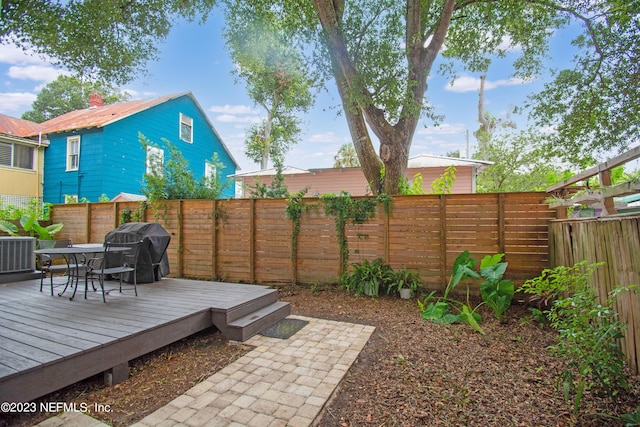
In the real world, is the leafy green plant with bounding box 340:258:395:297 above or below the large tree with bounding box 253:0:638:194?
below

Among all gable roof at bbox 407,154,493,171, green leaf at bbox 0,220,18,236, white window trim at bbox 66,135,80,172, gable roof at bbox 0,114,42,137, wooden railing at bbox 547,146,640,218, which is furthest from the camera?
gable roof at bbox 0,114,42,137

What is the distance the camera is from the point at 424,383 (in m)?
2.51

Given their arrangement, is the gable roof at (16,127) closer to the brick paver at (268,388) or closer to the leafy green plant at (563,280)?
the brick paver at (268,388)

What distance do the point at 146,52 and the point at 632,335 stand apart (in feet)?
31.5

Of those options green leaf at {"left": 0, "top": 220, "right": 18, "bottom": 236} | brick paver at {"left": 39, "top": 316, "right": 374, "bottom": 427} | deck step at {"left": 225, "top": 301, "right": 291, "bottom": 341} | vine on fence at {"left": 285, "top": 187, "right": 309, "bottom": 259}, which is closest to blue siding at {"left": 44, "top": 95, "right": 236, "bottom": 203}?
green leaf at {"left": 0, "top": 220, "right": 18, "bottom": 236}

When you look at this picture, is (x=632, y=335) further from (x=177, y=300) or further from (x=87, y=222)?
(x=87, y=222)

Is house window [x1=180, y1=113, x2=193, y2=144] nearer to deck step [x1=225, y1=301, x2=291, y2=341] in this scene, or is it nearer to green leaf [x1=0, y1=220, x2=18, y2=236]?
green leaf [x1=0, y1=220, x2=18, y2=236]

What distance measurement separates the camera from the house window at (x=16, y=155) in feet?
33.3

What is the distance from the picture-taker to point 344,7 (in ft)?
20.2

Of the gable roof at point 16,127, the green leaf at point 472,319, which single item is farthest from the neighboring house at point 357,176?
the gable roof at point 16,127

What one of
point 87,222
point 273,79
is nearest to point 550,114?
point 273,79

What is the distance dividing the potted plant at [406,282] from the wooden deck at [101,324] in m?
1.99

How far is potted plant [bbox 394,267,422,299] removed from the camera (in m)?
5.10

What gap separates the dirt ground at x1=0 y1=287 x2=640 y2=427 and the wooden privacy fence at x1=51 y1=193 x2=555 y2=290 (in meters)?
1.45
